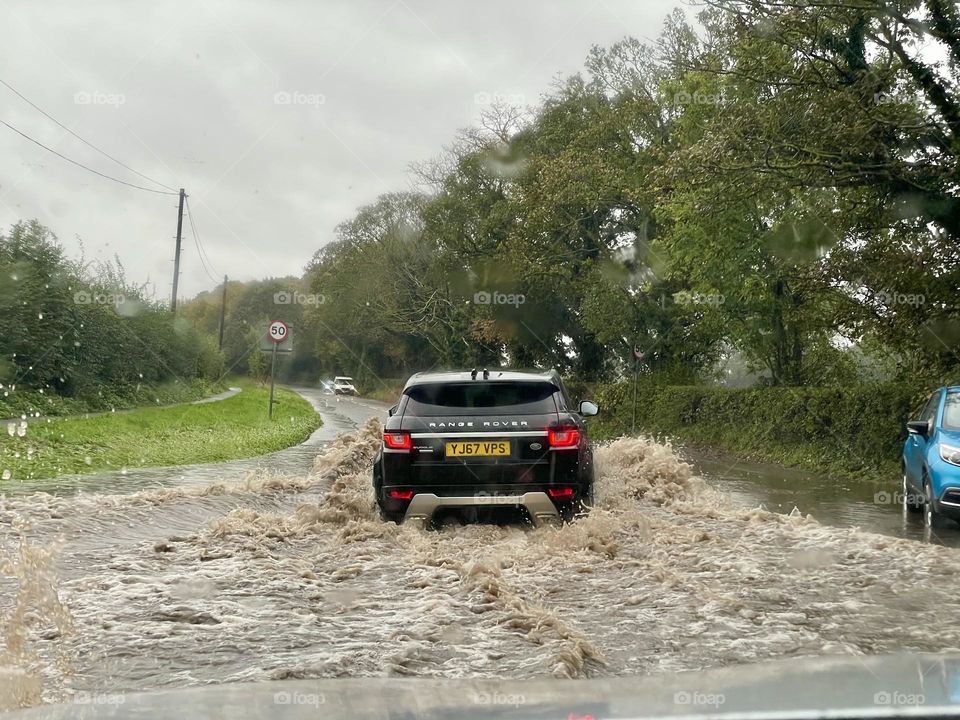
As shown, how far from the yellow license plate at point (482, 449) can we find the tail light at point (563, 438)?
410mm

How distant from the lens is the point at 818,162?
16.7m

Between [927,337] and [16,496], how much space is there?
14608 mm

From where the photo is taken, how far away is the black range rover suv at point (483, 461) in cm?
919

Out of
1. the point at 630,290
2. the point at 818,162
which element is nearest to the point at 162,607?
the point at 818,162

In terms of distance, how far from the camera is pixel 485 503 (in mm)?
9102

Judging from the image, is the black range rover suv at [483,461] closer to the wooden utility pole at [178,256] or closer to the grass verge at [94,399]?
the grass verge at [94,399]

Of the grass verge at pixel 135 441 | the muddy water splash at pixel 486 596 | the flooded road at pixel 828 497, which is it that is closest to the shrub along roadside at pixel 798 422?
the flooded road at pixel 828 497

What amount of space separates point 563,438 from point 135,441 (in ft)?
42.6

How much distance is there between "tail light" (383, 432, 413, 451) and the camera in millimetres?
9320

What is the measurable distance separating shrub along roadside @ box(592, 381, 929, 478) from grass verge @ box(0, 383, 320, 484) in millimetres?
10732

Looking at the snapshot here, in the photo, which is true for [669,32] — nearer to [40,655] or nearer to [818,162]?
[818,162]

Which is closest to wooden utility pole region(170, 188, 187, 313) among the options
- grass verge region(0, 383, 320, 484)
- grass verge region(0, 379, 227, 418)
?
grass verge region(0, 379, 227, 418)

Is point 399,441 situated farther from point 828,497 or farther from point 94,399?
point 94,399

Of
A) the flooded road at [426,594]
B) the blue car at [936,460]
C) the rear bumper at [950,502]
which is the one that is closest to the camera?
the flooded road at [426,594]
